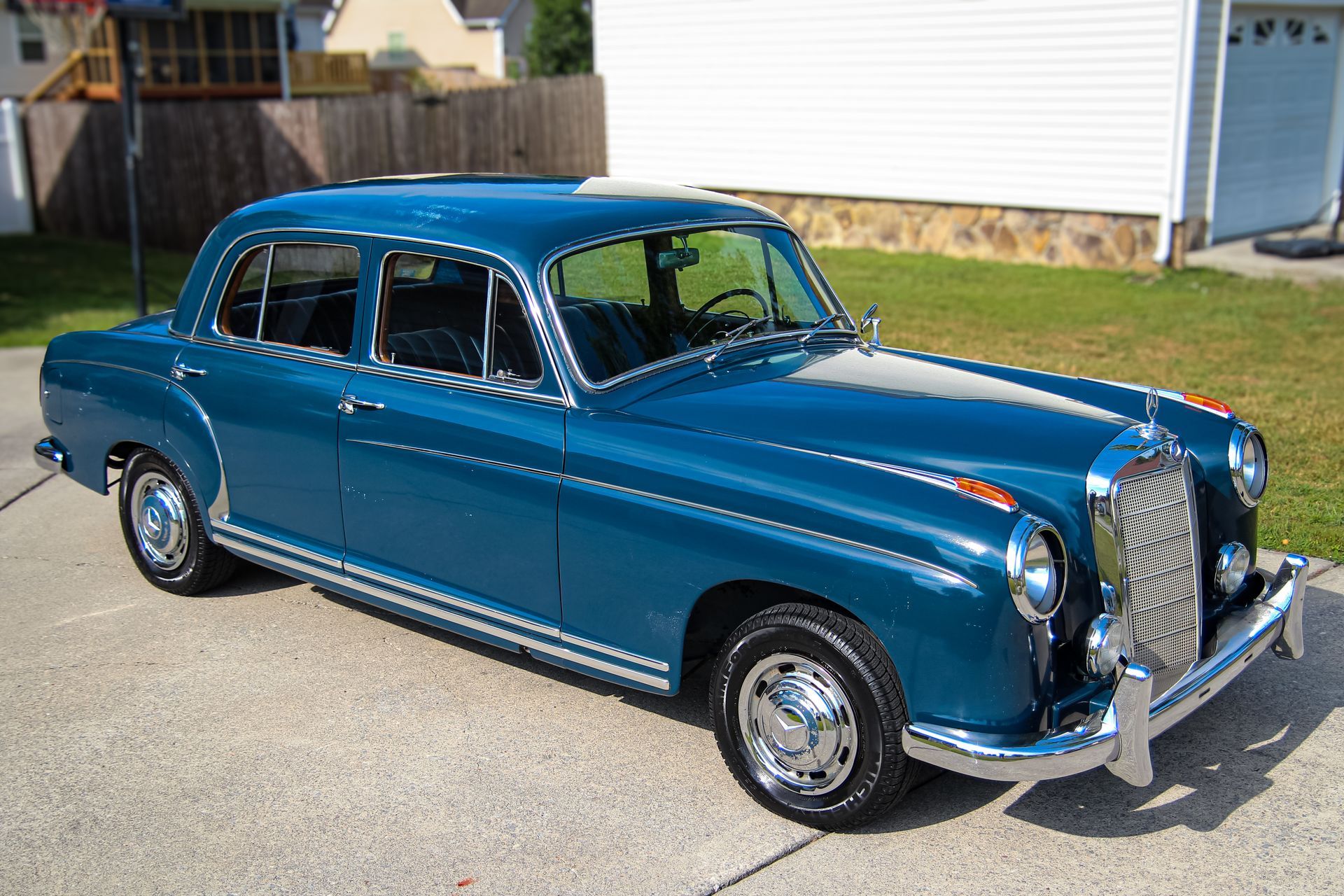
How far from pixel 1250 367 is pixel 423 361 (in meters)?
7.03

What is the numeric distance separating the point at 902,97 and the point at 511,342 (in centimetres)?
1208

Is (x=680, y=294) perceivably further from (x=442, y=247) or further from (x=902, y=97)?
(x=902, y=97)

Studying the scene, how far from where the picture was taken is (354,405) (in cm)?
466

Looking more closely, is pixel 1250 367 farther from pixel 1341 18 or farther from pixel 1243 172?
pixel 1341 18

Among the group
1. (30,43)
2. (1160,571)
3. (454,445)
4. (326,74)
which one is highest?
(30,43)

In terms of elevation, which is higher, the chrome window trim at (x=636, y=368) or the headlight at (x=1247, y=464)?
the chrome window trim at (x=636, y=368)

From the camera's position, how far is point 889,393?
426 centimetres

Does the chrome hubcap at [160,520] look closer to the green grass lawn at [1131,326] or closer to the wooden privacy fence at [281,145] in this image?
the green grass lawn at [1131,326]

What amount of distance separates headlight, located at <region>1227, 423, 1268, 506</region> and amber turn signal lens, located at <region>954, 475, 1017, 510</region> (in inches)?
47.8

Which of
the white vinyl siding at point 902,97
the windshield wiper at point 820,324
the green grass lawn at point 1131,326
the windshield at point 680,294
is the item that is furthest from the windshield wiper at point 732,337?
the white vinyl siding at point 902,97

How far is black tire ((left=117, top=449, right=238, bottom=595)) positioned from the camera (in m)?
5.49

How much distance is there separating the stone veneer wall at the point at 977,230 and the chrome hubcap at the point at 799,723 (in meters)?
11.3

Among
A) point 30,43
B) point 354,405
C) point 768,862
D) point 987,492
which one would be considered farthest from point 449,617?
point 30,43

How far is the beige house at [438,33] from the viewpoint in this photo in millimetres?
48625
